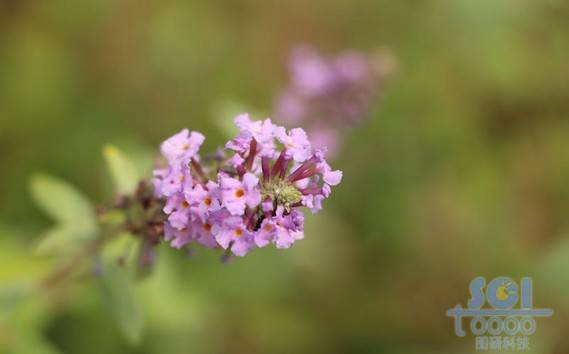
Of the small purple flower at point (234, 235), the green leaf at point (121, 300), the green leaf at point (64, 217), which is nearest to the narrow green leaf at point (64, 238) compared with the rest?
the green leaf at point (64, 217)

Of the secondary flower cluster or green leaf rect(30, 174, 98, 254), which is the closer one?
the secondary flower cluster

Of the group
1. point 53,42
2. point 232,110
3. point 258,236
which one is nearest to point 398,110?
point 232,110

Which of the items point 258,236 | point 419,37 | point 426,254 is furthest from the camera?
point 419,37

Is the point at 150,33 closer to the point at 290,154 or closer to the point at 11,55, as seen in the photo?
the point at 11,55

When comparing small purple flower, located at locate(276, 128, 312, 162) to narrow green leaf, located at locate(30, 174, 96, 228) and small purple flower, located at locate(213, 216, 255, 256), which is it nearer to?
small purple flower, located at locate(213, 216, 255, 256)

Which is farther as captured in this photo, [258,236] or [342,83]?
[342,83]

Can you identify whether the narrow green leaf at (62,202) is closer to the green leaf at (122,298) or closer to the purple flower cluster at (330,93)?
the green leaf at (122,298)

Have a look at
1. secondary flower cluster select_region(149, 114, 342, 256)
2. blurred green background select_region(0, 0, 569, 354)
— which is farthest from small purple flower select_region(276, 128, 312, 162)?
blurred green background select_region(0, 0, 569, 354)
